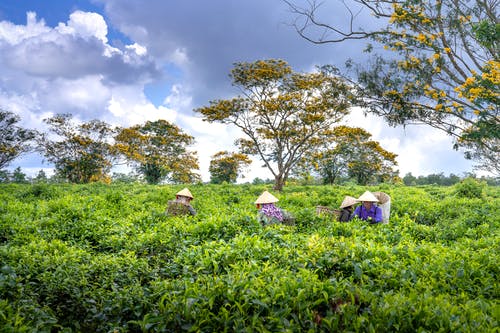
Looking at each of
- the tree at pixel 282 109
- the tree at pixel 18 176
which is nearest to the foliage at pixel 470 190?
the tree at pixel 282 109

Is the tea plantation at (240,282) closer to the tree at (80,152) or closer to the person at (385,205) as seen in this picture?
the person at (385,205)

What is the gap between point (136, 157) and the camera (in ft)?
101

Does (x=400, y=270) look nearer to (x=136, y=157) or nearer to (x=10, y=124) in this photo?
(x=136, y=157)

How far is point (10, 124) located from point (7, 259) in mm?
28073

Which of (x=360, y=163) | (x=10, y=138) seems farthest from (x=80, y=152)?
(x=360, y=163)

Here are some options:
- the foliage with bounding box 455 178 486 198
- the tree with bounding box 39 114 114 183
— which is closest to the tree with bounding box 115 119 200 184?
the tree with bounding box 39 114 114 183

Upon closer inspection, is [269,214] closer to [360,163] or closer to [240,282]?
[240,282]

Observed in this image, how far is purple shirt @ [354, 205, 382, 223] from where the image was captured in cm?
927

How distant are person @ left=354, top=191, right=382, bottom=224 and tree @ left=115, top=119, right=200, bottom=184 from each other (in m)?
24.4

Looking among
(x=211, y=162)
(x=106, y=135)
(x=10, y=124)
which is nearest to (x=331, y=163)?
(x=211, y=162)

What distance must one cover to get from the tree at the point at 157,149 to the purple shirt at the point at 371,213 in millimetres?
24346

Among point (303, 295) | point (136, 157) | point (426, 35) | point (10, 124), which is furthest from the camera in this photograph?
point (136, 157)

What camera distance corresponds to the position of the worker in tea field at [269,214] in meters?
8.55

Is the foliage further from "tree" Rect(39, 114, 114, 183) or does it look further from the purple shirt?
"tree" Rect(39, 114, 114, 183)
